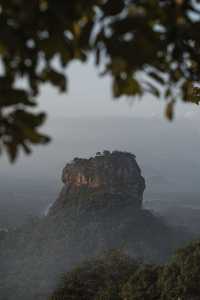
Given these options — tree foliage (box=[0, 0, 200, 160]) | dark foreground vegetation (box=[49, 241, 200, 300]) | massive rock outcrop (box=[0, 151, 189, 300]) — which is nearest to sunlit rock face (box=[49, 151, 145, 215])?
massive rock outcrop (box=[0, 151, 189, 300])

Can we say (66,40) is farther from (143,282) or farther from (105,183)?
(105,183)

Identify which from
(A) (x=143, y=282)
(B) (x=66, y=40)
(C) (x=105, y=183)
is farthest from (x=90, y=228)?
(B) (x=66, y=40)

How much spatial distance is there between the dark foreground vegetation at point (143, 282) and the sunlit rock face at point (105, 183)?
66.6m

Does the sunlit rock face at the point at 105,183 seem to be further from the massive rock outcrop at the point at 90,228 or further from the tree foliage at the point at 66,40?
the tree foliage at the point at 66,40

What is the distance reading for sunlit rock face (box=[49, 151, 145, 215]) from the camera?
96.1m

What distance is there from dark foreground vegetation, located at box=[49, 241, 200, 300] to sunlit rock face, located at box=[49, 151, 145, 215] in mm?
66642

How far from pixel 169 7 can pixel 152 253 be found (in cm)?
8625

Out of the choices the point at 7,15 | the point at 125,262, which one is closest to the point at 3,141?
the point at 7,15

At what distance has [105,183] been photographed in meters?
95.6

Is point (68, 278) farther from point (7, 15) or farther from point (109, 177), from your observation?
point (109, 177)

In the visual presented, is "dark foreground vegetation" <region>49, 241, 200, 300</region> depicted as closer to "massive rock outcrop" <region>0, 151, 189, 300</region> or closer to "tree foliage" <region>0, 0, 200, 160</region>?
"tree foliage" <region>0, 0, 200, 160</region>

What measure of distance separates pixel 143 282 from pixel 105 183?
73650 mm

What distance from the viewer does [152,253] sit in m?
85.3

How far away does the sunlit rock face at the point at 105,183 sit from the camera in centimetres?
9606
